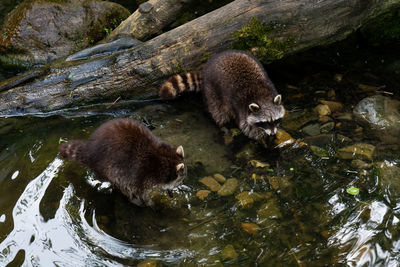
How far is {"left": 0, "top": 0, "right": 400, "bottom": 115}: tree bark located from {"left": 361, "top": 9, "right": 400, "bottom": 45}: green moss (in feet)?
3.19

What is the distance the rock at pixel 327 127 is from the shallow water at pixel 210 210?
52mm

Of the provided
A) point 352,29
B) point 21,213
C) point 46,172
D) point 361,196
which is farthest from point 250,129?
point 21,213

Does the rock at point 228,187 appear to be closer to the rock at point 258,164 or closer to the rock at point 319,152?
the rock at point 258,164

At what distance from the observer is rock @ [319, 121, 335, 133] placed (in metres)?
5.06

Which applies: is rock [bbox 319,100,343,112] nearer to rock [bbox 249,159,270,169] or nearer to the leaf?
rock [bbox 249,159,270,169]

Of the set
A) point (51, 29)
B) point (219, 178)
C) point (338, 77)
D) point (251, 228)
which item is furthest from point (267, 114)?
point (51, 29)

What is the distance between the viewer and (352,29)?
559 cm

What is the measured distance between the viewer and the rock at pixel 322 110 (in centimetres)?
533

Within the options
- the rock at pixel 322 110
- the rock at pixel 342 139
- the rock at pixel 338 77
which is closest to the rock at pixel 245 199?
the rock at pixel 342 139

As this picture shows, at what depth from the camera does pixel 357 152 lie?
464cm

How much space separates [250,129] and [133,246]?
7.70 ft

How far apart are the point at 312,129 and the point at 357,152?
0.68 meters

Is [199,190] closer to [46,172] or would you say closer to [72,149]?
[72,149]

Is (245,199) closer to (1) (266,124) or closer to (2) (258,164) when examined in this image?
(2) (258,164)
